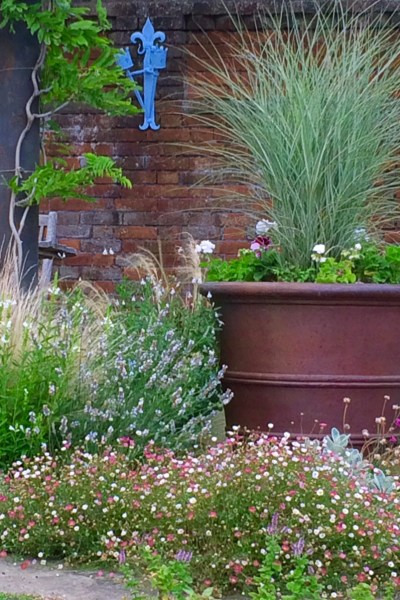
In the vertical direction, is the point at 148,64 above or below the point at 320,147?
above

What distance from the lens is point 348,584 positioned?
211 cm

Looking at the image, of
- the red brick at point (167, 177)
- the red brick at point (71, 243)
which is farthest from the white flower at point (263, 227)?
the red brick at point (71, 243)

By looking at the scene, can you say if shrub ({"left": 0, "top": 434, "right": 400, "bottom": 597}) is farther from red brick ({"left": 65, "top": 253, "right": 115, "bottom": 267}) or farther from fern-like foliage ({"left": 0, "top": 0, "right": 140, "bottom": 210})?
red brick ({"left": 65, "top": 253, "right": 115, "bottom": 267})

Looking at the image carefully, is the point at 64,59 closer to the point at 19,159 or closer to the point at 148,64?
the point at 19,159

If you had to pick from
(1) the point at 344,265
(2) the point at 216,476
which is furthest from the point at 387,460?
(2) the point at 216,476

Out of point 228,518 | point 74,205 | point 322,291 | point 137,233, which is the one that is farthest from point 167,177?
point 228,518

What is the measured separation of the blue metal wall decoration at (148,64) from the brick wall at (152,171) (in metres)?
0.05

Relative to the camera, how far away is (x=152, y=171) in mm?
5531

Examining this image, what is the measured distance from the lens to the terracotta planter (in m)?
3.13

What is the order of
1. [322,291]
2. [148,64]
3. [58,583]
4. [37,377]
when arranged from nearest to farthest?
[58,583], [37,377], [322,291], [148,64]

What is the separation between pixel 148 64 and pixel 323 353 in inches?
111

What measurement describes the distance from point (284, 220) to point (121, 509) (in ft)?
4.49

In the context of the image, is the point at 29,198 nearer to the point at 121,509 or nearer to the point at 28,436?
the point at 28,436

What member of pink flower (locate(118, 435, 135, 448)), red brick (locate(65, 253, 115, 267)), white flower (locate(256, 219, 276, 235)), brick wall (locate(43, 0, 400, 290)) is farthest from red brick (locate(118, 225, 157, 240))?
pink flower (locate(118, 435, 135, 448))
